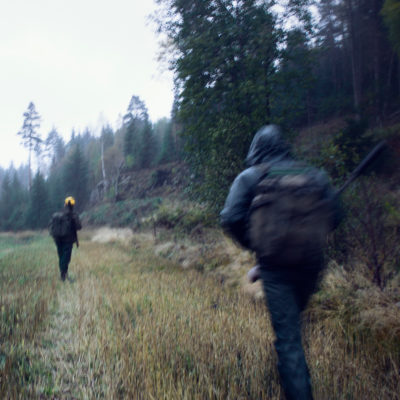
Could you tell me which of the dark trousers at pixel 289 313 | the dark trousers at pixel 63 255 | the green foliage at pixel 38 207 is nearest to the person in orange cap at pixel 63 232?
the dark trousers at pixel 63 255

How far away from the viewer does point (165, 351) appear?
2508 millimetres

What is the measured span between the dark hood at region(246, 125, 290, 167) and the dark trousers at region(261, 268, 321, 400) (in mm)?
835

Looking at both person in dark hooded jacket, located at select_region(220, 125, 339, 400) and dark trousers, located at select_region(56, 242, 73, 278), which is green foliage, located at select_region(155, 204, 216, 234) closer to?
dark trousers, located at select_region(56, 242, 73, 278)

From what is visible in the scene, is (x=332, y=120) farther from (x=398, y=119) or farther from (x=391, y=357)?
(x=391, y=357)

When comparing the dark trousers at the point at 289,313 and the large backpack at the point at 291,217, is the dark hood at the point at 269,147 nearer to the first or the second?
the large backpack at the point at 291,217

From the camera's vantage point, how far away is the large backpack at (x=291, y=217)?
1580 mm

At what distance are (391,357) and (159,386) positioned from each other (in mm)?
2101

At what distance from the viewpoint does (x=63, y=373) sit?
2352mm

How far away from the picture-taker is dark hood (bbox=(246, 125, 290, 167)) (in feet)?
6.44

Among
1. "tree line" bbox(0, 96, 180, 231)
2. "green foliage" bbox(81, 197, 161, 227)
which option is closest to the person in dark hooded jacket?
"green foliage" bbox(81, 197, 161, 227)

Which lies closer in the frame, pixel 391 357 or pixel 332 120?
pixel 391 357

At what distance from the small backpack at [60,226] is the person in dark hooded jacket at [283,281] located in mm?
5287

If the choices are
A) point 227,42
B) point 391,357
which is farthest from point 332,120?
point 391,357

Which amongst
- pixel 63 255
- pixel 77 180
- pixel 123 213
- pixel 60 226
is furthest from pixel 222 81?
pixel 77 180
